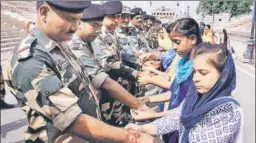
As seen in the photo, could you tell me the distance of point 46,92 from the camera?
1.53 metres

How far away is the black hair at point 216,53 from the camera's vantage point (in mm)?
1886

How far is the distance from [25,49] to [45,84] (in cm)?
22

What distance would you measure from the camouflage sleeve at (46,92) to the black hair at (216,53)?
795 millimetres

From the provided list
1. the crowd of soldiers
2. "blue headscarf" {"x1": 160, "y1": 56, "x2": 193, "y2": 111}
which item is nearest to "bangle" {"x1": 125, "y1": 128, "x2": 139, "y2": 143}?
the crowd of soldiers

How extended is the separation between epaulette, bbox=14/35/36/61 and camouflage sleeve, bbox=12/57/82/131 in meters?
Result: 0.03

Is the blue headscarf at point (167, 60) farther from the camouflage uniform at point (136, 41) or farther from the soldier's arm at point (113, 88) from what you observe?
the camouflage uniform at point (136, 41)

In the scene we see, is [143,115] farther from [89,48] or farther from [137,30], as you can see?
[137,30]

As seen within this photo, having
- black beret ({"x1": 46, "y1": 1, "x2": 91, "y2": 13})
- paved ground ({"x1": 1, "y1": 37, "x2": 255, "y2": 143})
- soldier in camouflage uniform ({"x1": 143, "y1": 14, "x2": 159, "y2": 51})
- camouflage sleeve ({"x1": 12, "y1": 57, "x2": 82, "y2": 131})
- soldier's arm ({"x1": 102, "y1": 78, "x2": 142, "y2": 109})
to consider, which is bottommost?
paved ground ({"x1": 1, "y1": 37, "x2": 255, "y2": 143})

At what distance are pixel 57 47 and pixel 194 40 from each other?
1411mm

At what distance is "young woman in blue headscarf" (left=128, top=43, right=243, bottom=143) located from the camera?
5.96 feet

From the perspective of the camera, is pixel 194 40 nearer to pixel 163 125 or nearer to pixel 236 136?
pixel 163 125

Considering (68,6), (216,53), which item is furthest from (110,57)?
(68,6)

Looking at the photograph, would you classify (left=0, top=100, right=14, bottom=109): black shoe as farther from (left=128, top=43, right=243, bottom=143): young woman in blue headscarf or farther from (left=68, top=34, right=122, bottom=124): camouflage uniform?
(left=128, top=43, right=243, bottom=143): young woman in blue headscarf

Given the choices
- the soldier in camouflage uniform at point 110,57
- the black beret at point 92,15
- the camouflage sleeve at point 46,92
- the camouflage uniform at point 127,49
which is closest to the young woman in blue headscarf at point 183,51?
the black beret at point 92,15
